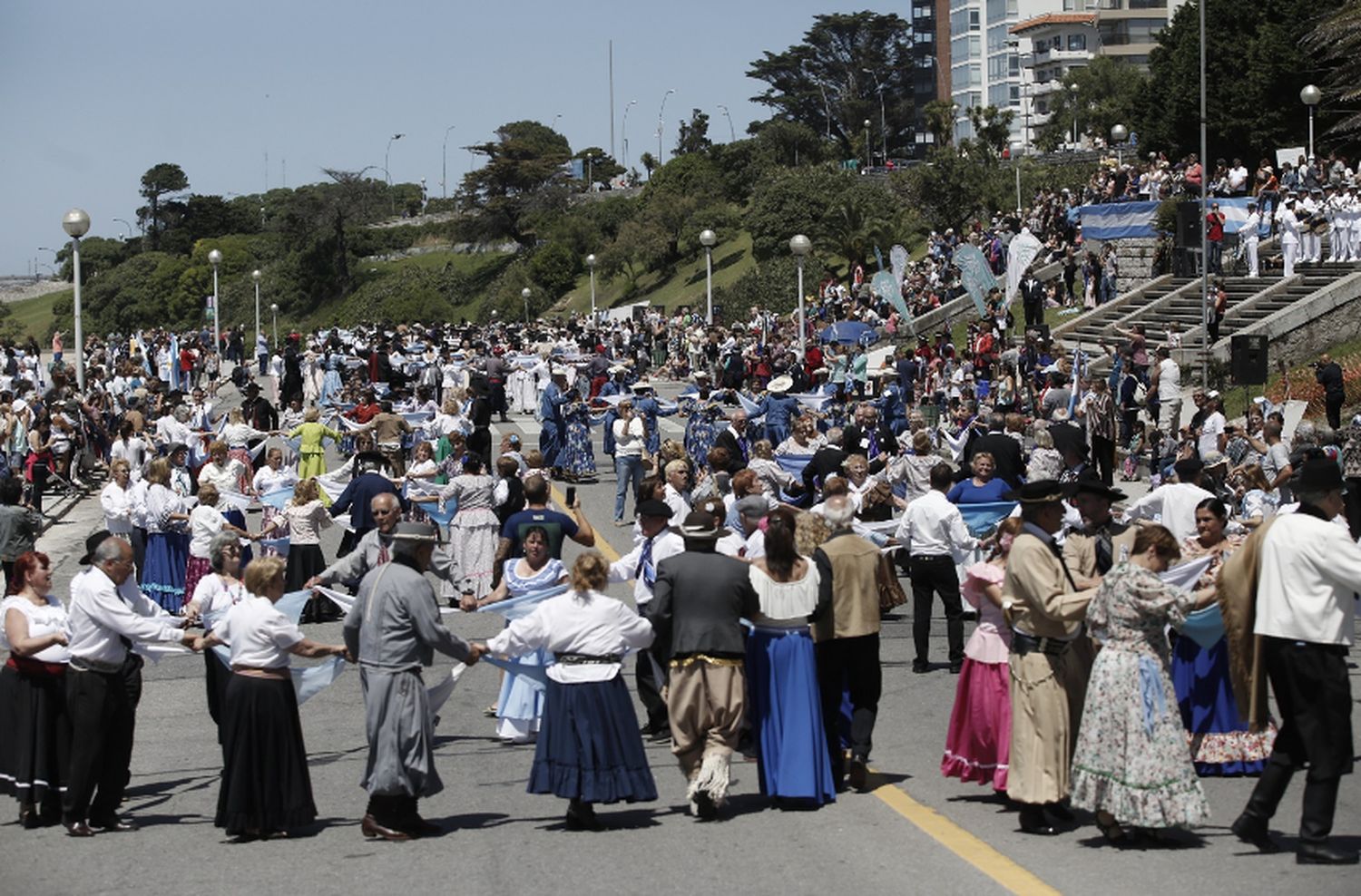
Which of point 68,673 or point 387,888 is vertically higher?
point 68,673

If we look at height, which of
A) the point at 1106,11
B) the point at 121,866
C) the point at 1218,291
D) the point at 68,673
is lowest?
the point at 121,866

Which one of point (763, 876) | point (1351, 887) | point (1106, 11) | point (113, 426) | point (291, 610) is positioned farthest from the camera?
point (1106, 11)

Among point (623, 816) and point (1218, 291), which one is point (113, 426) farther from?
point (623, 816)

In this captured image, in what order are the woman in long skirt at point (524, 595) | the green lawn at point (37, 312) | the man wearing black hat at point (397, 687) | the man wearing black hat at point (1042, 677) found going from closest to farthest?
1. the man wearing black hat at point (1042, 677)
2. the man wearing black hat at point (397, 687)
3. the woman in long skirt at point (524, 595)
4. the green lawn at point (37, 312)

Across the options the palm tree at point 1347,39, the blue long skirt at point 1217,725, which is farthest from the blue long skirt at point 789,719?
the palm tree at point 1347,39

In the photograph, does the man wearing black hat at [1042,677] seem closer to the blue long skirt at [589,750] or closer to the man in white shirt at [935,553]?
the blue long skirt at [589,750]

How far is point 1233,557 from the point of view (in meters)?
9.37

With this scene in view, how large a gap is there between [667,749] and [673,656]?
2.11 m

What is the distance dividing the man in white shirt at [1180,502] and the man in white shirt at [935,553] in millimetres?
1436

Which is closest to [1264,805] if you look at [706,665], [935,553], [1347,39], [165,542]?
[706,665]

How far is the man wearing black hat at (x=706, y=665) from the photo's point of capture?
10.1 m

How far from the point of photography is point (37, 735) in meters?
10.4

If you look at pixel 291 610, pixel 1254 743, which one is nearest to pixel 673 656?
pixel 291 610

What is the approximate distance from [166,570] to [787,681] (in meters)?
9.86
